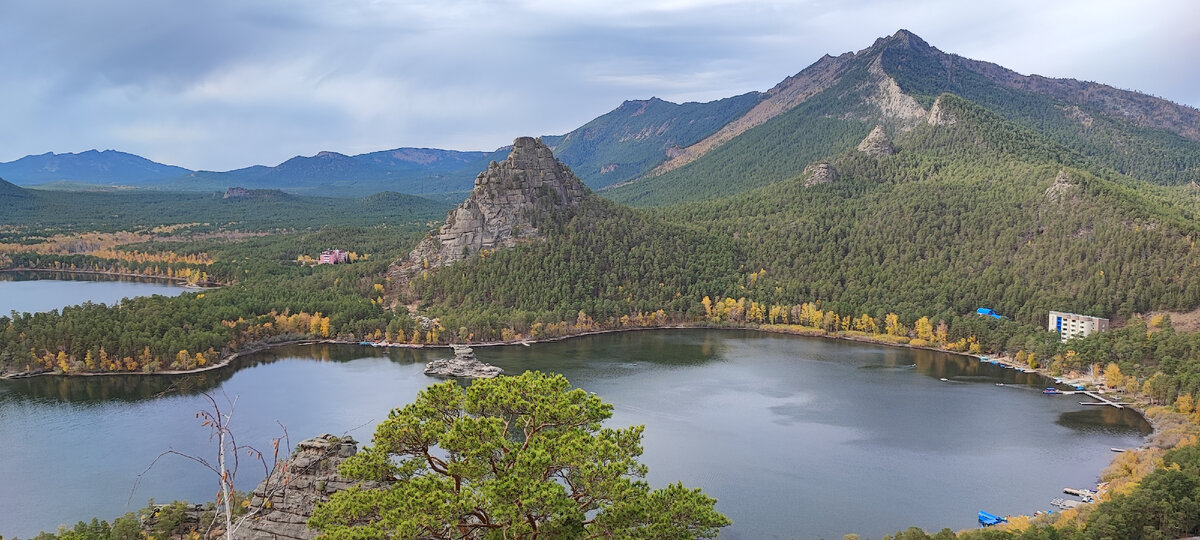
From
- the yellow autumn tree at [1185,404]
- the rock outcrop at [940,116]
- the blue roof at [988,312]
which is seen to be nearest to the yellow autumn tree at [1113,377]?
the yellow autumn tree at [1185,404]

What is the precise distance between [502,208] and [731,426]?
177 ft

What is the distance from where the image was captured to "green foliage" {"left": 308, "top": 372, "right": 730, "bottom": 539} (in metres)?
15.9

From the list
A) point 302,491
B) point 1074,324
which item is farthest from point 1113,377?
point 302,491

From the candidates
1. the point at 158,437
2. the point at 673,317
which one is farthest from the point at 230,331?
the point at 673,317

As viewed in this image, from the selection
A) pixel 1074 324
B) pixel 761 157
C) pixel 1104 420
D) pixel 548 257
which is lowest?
pixel 1104 420

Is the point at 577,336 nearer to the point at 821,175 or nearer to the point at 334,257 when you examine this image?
the point at 821,175

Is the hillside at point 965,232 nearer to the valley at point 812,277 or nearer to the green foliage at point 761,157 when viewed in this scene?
the valley at point 812,277

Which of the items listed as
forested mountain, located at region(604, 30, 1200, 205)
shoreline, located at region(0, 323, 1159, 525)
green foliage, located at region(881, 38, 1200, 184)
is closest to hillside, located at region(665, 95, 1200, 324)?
shoreline, located at region(0, 323, 1159, 525)

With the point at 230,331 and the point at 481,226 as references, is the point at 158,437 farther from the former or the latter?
the point at 481,226

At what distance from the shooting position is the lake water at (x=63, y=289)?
97.2 meters

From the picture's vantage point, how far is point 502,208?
9912cm

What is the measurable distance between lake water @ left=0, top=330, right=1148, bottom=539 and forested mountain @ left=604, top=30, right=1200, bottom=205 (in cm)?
8716

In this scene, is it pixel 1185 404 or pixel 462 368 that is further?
pixel 462 368

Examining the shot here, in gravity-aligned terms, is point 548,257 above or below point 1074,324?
above
